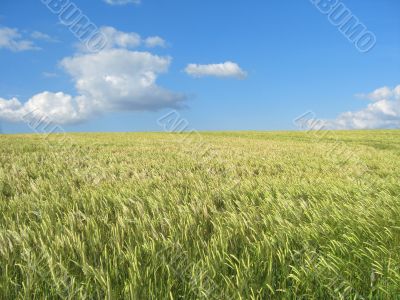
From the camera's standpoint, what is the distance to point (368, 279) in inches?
85.9

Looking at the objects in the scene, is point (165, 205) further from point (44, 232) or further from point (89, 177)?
point (89, 177)

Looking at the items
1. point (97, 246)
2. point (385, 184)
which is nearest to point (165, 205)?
point (97, 246)

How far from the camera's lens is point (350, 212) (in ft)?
11.1

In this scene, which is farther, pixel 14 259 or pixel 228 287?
pixel 14 259

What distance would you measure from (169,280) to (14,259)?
120 centimetres

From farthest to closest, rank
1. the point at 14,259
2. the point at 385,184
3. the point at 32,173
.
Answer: the point at 32,173, the point at 385,184, the point at 14,259

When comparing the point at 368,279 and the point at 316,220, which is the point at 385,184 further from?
the point at 368,279

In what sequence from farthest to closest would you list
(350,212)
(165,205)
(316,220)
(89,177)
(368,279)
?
A: (89,177)
(165,205)
(350,212)
(316,220)
(368,279)

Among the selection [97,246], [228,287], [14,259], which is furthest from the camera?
[97,246]

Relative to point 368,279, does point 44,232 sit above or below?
above

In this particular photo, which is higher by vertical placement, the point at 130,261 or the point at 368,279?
the point at 130,261

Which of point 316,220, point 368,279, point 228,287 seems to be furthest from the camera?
point 316,220

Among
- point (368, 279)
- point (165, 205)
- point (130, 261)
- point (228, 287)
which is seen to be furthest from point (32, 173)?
point (368, 279)

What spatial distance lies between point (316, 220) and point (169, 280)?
1.68m
